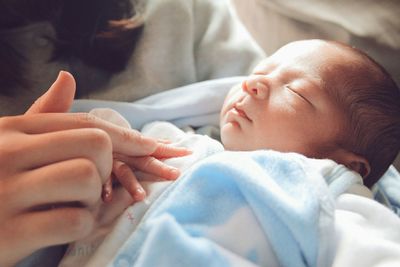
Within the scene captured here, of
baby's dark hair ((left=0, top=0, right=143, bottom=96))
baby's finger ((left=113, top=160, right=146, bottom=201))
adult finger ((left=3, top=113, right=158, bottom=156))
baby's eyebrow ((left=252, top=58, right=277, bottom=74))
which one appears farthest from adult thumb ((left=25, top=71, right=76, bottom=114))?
baby's eyebrow ((left=252, top=58, right=277, bottom=74))

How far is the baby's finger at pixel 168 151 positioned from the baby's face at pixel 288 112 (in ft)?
0.28

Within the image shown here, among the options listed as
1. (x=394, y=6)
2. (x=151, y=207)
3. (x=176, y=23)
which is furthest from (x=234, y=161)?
(x=394, y=6)

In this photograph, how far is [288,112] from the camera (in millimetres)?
829

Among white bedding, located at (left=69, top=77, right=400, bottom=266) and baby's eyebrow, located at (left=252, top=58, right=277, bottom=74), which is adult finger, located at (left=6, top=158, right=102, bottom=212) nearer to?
white bedding, located at (left=69, top=77, right=400, bottom=266)

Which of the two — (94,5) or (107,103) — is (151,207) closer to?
(107,103)

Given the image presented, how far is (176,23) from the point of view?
1.02 meters

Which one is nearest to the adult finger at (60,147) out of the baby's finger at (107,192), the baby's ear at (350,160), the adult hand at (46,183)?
the adult hand at (46,183)

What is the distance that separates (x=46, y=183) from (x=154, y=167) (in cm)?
22

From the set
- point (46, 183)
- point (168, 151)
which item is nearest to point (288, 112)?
point (168, 151)


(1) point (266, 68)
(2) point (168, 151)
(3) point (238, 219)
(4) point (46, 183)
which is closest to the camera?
(4) point (46, 183)

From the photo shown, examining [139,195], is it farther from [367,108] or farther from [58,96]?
[367,108]

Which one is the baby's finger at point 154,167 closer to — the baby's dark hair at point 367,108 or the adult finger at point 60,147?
the adult finger at point 60,147

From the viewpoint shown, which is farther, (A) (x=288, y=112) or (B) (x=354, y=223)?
(A) (x=288, y=112)

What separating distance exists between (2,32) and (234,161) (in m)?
0.48
